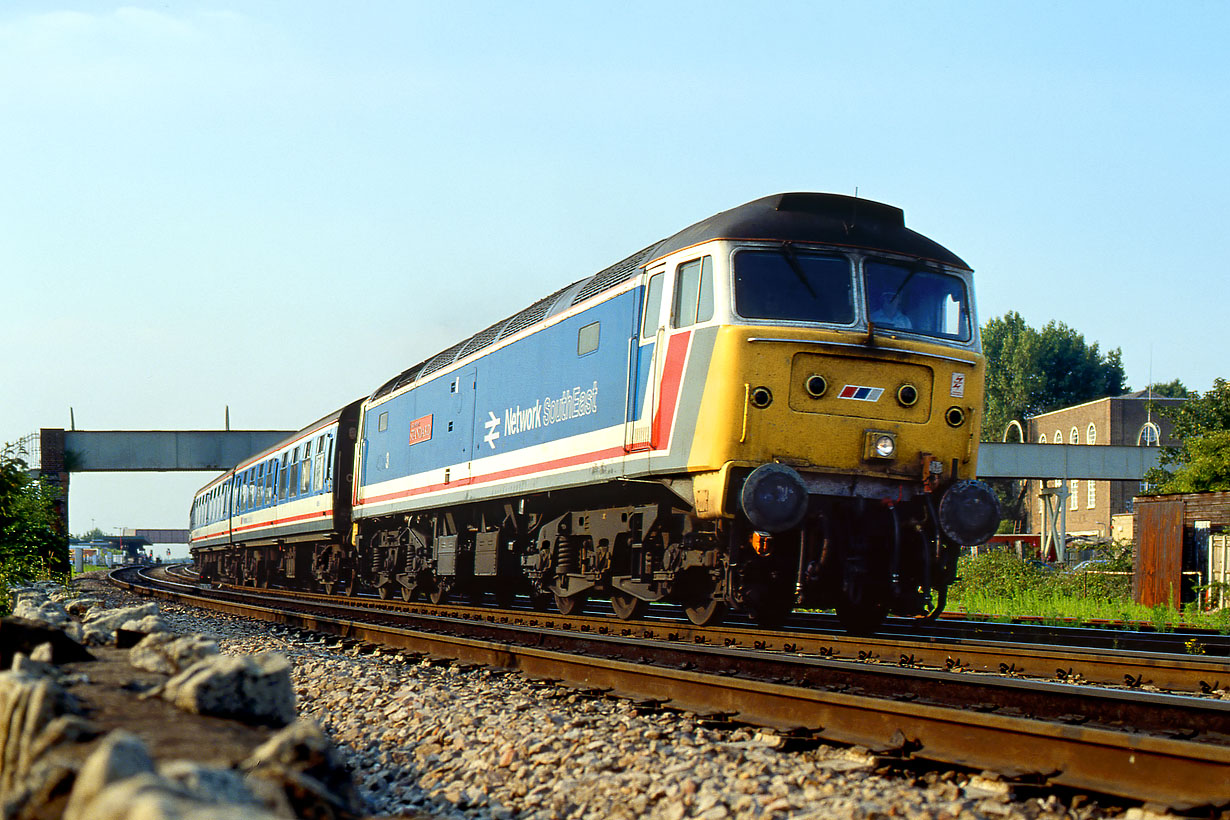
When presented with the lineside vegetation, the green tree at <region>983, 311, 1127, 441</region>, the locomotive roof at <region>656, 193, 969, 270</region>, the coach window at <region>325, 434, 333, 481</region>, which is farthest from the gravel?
the green tree at <region>983, 311, 1127, 441</region>

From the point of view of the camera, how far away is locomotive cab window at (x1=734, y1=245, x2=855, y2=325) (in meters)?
9.62

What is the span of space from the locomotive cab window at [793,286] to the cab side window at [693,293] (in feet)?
0.86

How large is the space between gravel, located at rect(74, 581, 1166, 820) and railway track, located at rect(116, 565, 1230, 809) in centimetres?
26

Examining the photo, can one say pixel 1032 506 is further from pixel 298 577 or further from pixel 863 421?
pixel 863 421

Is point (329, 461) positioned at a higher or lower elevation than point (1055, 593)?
higher

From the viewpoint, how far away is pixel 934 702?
5996mm

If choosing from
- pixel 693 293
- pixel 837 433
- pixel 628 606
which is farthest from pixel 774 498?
pixel 628 606

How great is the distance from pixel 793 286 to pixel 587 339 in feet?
8.93

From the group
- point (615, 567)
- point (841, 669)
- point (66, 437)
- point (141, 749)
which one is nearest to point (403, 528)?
point (615, 567)

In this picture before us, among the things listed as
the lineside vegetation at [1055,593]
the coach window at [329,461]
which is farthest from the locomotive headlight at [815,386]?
the coach window at [329,461]

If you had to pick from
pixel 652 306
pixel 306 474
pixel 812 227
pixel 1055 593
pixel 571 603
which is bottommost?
pixel 1055 593

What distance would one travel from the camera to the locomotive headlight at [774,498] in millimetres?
8977

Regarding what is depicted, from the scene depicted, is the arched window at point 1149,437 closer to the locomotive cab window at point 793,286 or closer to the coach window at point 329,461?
the coach window at point 329,461

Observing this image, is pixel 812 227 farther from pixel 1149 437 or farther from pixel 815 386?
pixel 1149 437
